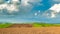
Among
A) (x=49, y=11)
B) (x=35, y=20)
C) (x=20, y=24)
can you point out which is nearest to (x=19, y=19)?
(x=20, y=24)

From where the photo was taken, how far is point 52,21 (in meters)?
1.34

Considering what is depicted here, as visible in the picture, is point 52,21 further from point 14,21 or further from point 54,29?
point 14,21

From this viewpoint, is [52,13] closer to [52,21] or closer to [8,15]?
[52,21]

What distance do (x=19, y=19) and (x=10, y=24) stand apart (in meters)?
0.11

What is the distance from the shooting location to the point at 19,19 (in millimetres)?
1350

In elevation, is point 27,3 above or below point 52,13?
above

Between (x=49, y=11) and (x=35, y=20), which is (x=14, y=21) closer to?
(x=35, y=20)

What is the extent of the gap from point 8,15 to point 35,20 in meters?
0.29

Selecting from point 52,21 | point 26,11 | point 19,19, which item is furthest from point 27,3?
point 52,21

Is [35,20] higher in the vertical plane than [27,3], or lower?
lower

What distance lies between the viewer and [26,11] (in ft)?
4.46

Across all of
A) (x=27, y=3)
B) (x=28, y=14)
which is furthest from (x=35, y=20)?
(x=27, y=3)

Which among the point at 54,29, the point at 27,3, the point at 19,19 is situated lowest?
the point at 54,29

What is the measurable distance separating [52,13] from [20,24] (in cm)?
35
